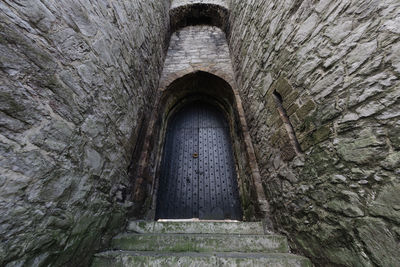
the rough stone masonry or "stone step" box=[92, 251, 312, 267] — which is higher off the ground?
the rough stone masonry

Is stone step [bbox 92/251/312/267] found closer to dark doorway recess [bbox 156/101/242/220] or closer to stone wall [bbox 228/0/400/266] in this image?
stone wall [bbox 228/0/400/266]

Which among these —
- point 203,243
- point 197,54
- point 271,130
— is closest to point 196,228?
point 203,243

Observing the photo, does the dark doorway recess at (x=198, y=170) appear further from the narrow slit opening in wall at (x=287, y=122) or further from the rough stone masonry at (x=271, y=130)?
the narrow slit opening in wall at (x=287, y=122)

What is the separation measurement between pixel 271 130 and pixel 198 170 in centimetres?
169

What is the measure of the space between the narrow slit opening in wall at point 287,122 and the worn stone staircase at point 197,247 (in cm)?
91

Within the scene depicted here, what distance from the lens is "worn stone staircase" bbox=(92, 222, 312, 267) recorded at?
3.76 feet

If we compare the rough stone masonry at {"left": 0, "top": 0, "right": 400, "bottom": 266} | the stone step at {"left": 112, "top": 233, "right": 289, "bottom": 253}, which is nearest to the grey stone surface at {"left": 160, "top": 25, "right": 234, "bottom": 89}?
the rough stone masonry at {"left": 0, "top": 0, "right": 400, "bottom": 266}

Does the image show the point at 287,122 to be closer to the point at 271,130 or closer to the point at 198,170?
the point at 271,130

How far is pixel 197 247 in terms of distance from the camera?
1.38m

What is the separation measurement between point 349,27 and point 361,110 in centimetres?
60

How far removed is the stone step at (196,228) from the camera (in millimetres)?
1660

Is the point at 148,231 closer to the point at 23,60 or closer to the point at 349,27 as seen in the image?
the point at 23,60

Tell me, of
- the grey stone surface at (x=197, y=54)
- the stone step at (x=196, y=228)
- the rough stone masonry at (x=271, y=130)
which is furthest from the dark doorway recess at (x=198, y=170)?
the rough stone masonry at (x=271, y=130)

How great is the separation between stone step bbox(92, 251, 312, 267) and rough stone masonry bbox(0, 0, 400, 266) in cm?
13
